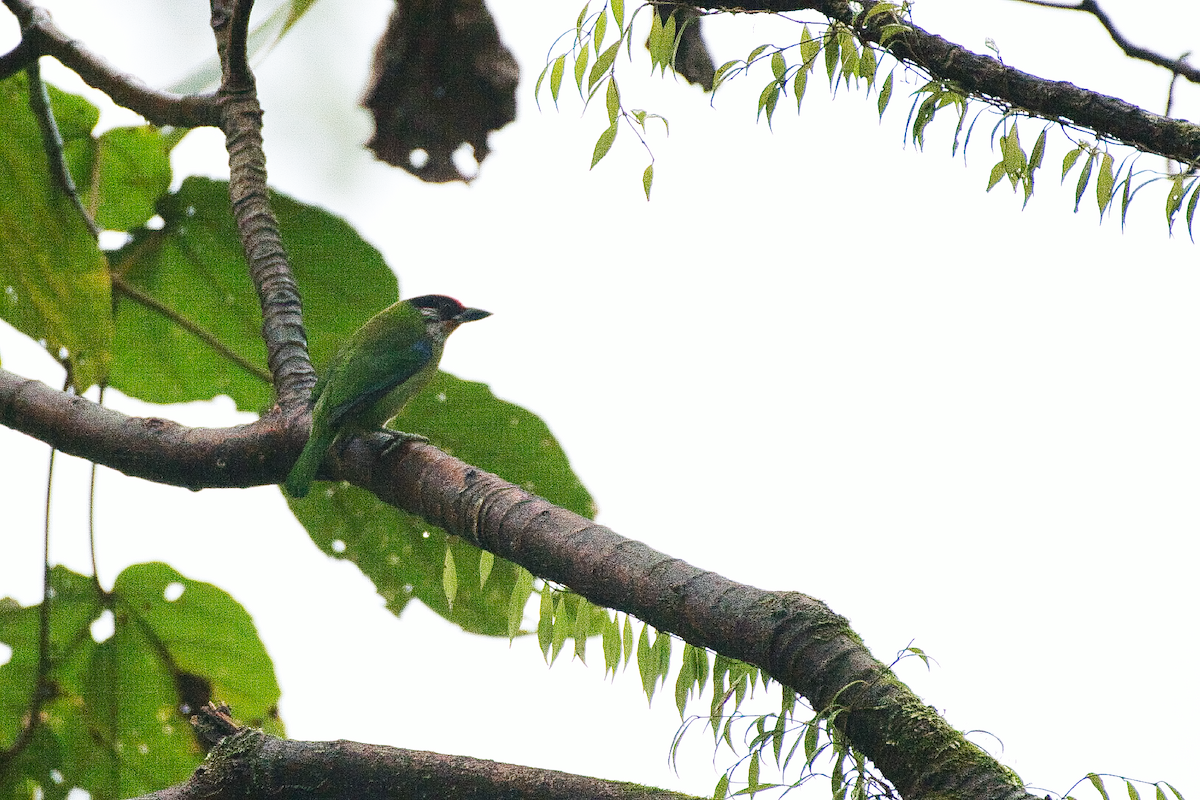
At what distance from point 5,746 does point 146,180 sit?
180 centimetres

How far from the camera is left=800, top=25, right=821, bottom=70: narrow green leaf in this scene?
172cm

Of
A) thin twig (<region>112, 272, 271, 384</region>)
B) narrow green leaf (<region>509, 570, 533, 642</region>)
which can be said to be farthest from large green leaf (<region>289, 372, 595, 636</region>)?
narrow green leaf (<region>509, 570, 533, 642</region>)

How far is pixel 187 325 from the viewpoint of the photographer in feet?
10.4

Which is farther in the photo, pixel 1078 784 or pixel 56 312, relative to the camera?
pixel 56 312

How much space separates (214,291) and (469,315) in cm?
84

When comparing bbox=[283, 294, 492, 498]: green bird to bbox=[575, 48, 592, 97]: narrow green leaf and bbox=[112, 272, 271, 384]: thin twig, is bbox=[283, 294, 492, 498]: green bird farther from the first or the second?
bbox=[575, 48, 592, 97]: narrow green leaf

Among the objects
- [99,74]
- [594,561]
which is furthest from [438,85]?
[594,561]

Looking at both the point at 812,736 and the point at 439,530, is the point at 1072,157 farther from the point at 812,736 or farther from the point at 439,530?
the point at 439,530

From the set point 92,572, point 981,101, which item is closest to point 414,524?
point 92,572

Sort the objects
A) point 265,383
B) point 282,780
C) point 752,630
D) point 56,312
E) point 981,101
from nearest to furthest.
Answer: point 752,630 → point 981,101 → point 282,780 → point 56,312 → point 265,383

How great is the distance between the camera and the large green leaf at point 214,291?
342cm

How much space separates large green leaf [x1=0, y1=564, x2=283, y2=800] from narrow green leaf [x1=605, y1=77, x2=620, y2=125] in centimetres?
206

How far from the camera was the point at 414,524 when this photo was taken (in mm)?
3113

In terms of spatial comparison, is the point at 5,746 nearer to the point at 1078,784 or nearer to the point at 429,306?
the point at 429,306
